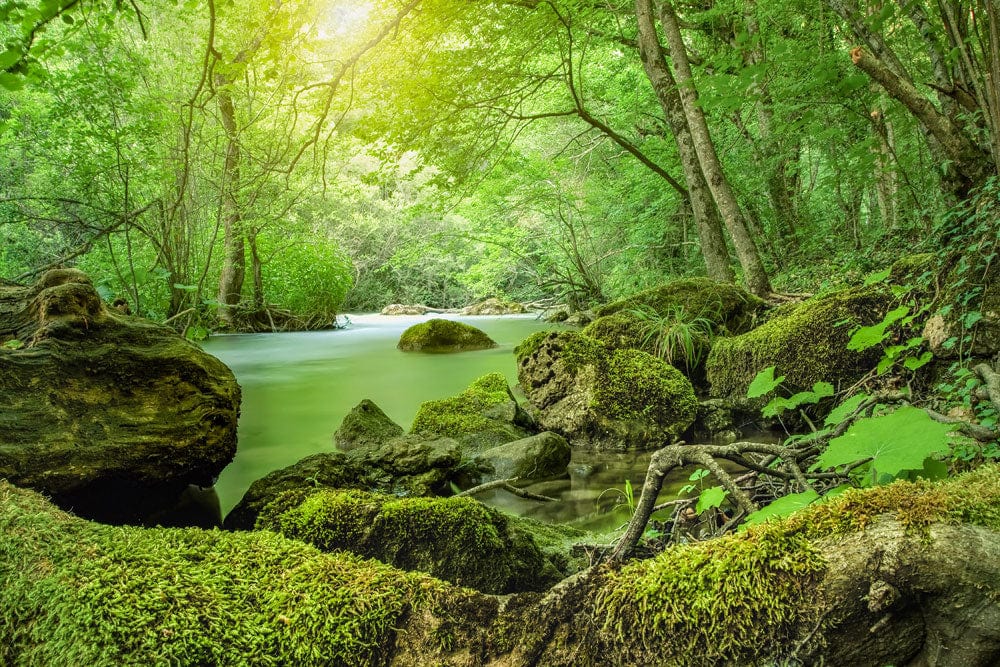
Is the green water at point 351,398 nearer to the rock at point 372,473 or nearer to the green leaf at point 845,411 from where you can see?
the rock at point 372,473

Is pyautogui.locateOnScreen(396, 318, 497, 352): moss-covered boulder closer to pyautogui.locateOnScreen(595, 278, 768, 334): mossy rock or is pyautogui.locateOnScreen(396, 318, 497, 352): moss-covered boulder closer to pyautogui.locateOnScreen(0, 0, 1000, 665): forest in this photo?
pyautogui.locateOnScreen(0, 0, 1000, 665): forest

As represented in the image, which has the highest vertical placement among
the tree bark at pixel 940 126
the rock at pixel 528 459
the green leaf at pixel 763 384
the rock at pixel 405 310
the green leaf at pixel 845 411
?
the tree bark at pixel 940 126

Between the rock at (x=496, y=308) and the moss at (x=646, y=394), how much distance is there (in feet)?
67.2

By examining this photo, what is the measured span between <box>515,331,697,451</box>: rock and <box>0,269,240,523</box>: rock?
9.97ft

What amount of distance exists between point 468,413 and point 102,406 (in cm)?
307

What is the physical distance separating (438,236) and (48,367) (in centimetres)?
1219

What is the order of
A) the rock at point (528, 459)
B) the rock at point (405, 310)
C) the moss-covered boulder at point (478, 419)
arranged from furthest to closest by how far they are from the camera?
the rock at point (405, 310) < the moss-covered boulder at point (478, 419) < the rock at point (528, 459)

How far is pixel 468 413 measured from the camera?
522 centimetres

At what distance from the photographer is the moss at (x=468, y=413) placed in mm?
4871

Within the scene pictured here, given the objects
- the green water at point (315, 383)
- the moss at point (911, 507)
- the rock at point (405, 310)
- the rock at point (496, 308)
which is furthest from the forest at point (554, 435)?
the rock at point (405, 310)

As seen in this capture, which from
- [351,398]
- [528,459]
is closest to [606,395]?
[528,459]

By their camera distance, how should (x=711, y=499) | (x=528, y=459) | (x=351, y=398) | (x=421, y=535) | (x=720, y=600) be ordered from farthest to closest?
(x=351, y=398) < (x=528, y=459) < (x=421, y=535) < (x=711, y=499) < (x=720, y=600)

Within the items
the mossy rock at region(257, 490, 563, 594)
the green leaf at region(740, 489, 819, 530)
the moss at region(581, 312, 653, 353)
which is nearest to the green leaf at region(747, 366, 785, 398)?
the green leaf at region(740, 489, 819, 530)

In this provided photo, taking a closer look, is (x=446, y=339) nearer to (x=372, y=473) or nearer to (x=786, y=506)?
(x=372, y=473)
